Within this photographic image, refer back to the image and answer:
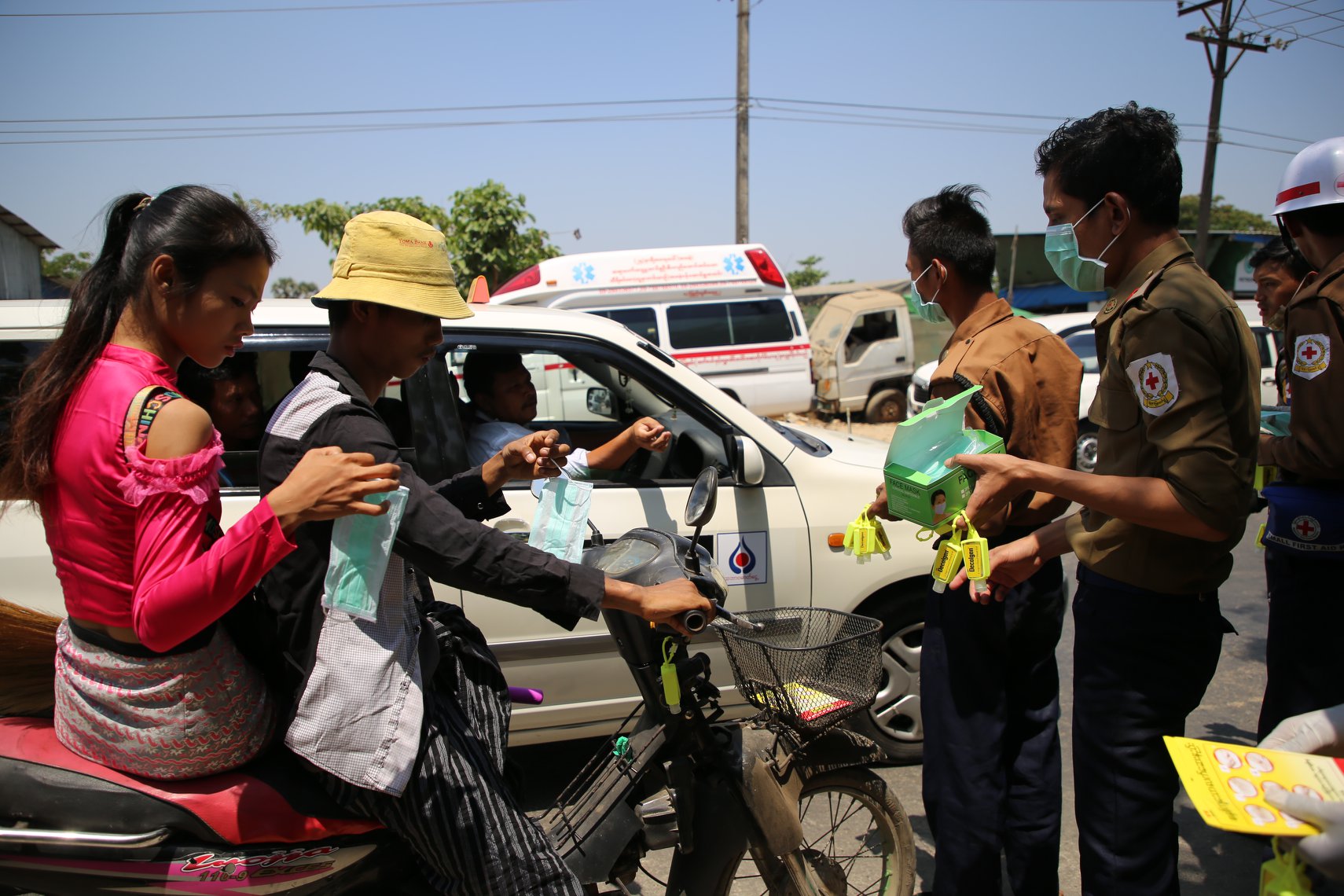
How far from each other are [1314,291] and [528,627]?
2552mm

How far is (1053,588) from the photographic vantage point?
7.65 ft

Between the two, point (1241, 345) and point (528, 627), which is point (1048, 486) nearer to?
point (1241, 345)

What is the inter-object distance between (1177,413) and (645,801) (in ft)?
4.95

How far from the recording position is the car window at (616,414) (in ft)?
11.0

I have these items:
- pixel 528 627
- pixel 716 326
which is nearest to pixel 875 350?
pixel 716 326

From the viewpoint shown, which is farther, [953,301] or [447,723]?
[953,301]

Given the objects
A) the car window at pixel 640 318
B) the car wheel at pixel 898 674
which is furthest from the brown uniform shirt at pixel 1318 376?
the car window at pixel 640 318

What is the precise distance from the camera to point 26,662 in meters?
1.95

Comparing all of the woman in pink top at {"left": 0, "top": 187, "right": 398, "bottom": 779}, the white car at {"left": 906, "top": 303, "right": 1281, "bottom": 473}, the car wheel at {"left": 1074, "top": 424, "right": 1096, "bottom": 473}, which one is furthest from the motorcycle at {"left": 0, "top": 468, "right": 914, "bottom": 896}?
the car wheel at {"left": 1074, "top": 424, "right": 1096, "bottom": 473}

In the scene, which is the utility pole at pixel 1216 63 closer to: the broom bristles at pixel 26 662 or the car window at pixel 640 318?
the car window at pixel 640 318

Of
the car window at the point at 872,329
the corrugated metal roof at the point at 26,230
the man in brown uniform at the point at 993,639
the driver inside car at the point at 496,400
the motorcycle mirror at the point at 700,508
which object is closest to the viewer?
the motorcycle mirror at the point at 700,508

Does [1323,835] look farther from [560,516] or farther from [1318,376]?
[560,516]

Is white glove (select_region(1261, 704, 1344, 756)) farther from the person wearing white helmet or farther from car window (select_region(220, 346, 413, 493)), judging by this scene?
car window (select_region(220, 346, 413, 493))

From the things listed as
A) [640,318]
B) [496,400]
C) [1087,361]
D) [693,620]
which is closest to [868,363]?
[640,318]
